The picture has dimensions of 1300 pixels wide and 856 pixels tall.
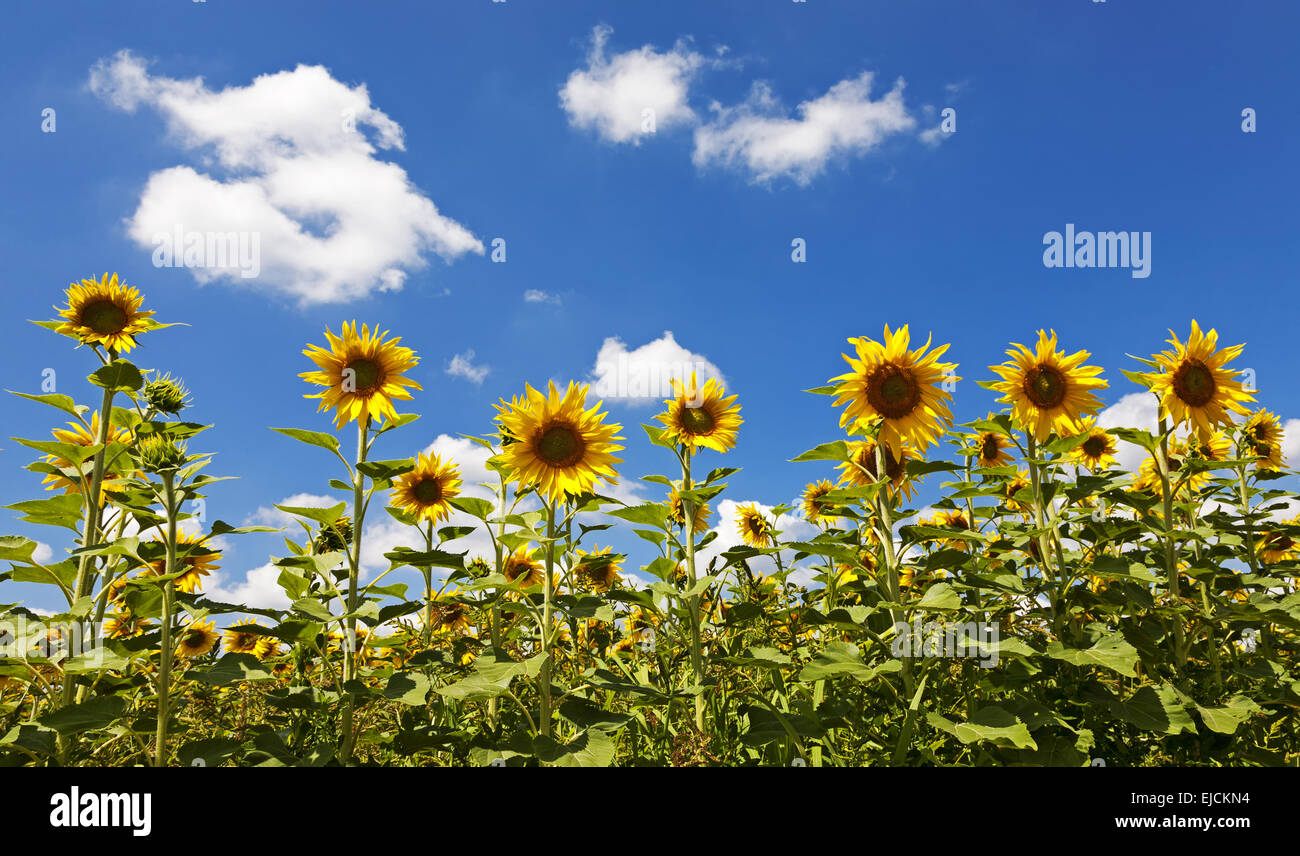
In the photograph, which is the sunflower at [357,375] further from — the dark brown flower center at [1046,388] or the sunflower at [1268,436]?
the sunflower at [1268,436]

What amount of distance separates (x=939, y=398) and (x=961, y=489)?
0.58m

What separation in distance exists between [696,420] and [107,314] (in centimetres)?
368

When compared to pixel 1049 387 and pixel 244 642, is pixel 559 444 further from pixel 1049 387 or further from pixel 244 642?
pixel 244 642

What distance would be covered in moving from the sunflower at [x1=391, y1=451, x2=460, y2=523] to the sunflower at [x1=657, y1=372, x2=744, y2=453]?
190 cm

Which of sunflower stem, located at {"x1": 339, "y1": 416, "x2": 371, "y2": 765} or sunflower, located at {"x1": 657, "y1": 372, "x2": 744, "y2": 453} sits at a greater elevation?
sunflower, located at {"x1": 657, "y1": 372, "x2": 744, "y2": 453}

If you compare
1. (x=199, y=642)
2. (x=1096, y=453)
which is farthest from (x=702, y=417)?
(x=199, y=642)

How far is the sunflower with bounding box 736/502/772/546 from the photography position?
755cm

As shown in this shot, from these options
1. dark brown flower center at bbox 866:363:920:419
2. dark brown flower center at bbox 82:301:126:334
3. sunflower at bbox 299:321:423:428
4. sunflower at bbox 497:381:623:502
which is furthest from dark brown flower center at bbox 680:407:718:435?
dark brown flower center at bbox 82:301:126:334

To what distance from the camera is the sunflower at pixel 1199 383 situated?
4.10 meters

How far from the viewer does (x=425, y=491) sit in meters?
5.07

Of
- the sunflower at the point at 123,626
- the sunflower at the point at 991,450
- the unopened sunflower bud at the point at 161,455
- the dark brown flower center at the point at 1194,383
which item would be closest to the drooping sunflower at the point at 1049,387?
the dark brown flower center at the point at 1194,383

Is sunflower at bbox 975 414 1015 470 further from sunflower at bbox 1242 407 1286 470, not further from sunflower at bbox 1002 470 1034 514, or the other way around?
sunflower at bbox 1242 407 1286 470
